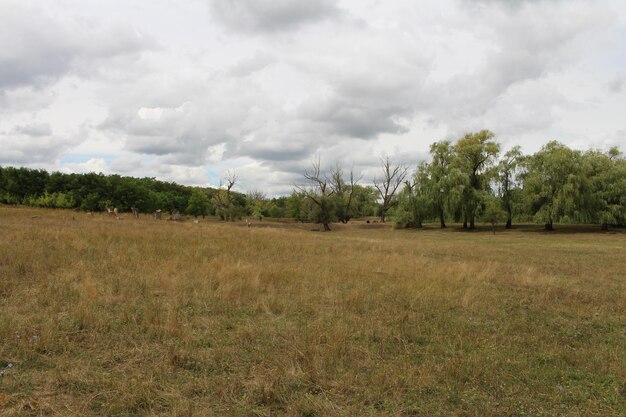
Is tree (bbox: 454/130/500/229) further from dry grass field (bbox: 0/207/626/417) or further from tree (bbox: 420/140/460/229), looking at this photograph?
dry grass field (bbox: 0/207/626/417)

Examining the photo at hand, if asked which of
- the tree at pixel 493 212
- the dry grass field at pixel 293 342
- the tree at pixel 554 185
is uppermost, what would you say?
the tree at pixel 554 185

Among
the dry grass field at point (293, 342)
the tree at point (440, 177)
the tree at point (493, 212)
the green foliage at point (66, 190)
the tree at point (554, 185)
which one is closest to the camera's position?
the dry grass field at point (293, 342)

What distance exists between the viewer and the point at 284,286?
376 inches

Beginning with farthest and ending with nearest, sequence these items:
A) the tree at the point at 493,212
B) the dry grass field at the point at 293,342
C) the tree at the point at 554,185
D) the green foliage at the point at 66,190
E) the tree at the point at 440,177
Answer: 1. the green foliage at the point at 66,190
2. the tree at the point at 440,177
3. the tree at the point at 493,212
4. the tree at the point at 554,185
5. the dry grass field at the point at 293,342

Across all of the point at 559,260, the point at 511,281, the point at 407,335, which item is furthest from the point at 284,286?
the point at 559,260

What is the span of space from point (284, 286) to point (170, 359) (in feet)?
15.6

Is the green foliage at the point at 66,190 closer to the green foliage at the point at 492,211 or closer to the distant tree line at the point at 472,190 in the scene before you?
the distant tree line at the point at 472,190

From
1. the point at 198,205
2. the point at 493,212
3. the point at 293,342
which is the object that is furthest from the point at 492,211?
the point at 198,205

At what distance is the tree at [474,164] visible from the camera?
51094mm

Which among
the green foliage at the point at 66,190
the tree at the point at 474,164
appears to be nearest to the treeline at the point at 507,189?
the tree at the point at 474,164

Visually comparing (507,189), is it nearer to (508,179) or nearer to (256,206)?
(508,179)

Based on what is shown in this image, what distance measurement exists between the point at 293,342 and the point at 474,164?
5487 centimetres

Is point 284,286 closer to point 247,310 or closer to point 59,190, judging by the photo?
point 247,310

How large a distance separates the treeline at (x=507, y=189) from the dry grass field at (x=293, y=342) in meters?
40.7
